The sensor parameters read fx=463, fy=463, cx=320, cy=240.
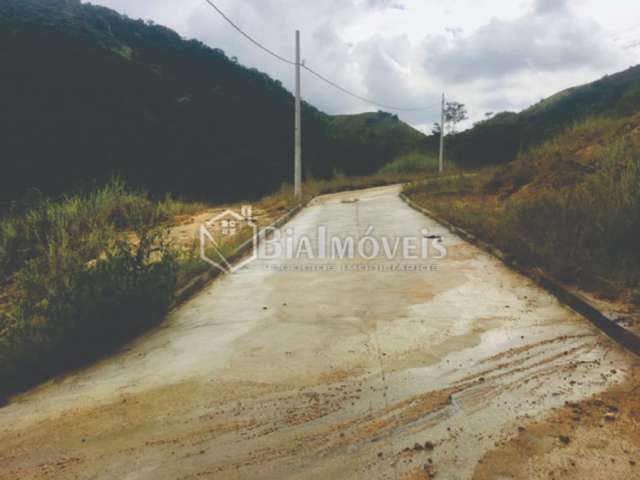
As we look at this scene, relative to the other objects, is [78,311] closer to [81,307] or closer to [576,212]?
[81,307]

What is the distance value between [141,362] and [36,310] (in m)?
1.20

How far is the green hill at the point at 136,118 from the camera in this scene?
27344 mm

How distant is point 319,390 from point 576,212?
4.86 metres

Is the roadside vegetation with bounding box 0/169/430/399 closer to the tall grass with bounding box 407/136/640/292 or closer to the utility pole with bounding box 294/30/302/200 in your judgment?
the tall grass with bounding box 407/136/640/292

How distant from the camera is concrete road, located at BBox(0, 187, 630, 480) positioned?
2104 millimetres

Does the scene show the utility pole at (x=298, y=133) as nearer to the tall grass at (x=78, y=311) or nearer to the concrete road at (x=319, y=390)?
the tall grass at (x=78, y=311)

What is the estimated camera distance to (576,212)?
19.8 feet

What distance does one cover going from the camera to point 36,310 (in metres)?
3.89

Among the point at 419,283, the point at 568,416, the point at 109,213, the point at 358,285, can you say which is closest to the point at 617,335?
the point at 568,416

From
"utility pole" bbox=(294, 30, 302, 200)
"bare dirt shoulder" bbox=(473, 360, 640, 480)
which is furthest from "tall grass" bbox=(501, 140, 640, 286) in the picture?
"utility pole" bbox=(294, 30, 302, 200)

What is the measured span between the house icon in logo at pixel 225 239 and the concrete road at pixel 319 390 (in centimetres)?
195

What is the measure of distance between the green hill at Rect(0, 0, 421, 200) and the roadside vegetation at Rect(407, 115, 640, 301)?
17.5 metres

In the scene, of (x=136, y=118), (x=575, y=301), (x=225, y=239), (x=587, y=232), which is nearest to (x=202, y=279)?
(x=225, y=239)

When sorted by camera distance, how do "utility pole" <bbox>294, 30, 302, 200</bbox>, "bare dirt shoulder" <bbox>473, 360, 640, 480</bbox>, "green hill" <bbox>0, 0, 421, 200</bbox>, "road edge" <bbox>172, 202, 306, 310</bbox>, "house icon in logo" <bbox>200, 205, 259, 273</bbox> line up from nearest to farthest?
1. "bare dirt shoulder" <bbox>473, 360, 640, 480</bbox>
2. "road edge" <bbox>172, 202, 306, 310</bbox>
3. "house icon in logo" <bbox>200, 205, 259, 273</bbox>
4. "utility pole" <bbox>294, 30, 302, 200</bbox>
5. "green hill" <bbox>0, 0, 421, 200</bbox>
